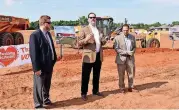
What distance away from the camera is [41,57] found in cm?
693

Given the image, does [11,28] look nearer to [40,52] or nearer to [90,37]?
[90,37]

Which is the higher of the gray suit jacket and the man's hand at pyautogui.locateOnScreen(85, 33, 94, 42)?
the man's hand at pyautogui.locateOnScreen(85, 33, 94, 42)

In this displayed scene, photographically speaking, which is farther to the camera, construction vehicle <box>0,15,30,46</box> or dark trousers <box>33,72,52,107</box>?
construction vehicle <box>0,15,30,46</box>

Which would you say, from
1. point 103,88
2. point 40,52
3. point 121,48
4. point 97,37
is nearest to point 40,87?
point 40,52

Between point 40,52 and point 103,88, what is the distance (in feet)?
10.5

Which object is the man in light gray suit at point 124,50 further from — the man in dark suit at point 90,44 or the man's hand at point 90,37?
the man's hand at point 90,37

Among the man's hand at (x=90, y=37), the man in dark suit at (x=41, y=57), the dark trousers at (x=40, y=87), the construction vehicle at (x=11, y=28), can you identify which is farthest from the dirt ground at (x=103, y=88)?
the construction vehicle at (x=11, y=28)

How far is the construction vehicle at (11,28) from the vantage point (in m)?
21.4

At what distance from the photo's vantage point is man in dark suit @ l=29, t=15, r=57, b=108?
22.3ft

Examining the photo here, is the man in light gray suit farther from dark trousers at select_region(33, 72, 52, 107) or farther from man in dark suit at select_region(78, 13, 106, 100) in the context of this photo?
dark trousers at select_region(33, 72, 52, 107)

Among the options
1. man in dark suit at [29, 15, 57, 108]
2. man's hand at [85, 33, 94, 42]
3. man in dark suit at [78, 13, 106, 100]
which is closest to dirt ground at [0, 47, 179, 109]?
man in dark suit at [29, 15, 57, 108]

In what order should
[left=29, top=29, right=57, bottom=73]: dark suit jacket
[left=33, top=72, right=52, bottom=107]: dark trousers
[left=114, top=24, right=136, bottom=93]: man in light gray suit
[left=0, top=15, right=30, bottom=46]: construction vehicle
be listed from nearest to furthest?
1. [left=29, top=29, right=57, bottom=73]: dark suit jacket
2. [left=33, top=72, right=52, bottom=107]: dark trousers
3. [left=114, top=24, right=136, bottom=93]: man in light gray suit
4. [left=0, top=15, right=30, bottom=46]: construction vehicle

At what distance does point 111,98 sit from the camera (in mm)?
8258

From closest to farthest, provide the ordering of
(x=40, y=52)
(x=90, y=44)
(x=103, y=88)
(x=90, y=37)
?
(x=40, y=52)
(x=90, y=37)
(x=90, y=44)
(x=103, y=88)
